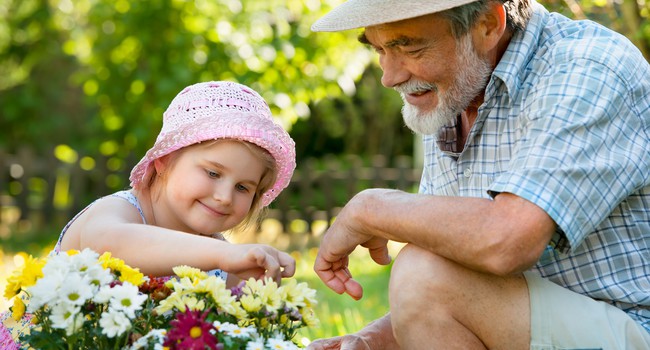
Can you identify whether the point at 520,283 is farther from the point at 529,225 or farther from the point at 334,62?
the point at 334,62

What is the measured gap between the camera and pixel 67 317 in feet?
6.91

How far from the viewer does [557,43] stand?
2.68 m

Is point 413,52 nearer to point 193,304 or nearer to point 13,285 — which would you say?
point 193,304

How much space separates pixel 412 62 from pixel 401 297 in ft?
2.39

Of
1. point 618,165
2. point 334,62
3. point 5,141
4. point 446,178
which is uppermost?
point 618,165

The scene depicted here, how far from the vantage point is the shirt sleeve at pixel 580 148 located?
236 centimetres

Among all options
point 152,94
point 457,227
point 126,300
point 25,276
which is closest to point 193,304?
point 126,300

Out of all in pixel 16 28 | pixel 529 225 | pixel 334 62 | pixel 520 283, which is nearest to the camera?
pixel 529 225

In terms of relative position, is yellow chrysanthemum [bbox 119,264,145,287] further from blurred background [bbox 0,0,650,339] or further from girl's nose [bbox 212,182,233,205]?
blurred background [bbox 0,0,650,339]

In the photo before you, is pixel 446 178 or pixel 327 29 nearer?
pixel 327 29

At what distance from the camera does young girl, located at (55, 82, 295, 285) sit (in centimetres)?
283

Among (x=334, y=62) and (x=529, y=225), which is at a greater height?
(x=529, y=225)

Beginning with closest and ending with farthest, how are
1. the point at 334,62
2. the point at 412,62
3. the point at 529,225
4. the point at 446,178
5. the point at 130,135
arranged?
the point at 529,225
the point at 412,62
the point at 446,178
the point at 334,62
the point at 130,135

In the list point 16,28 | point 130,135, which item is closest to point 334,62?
point 130,135
